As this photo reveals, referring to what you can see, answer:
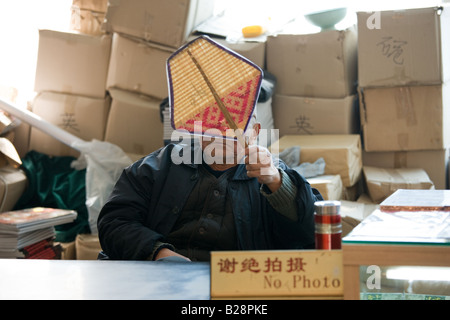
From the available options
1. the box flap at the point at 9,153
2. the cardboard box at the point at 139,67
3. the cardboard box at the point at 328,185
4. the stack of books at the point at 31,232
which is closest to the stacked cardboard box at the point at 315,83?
the cardboard box at the point at 328,185

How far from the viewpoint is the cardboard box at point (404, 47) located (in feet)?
8.80

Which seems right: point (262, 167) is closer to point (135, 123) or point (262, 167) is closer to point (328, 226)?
point (328, 226)

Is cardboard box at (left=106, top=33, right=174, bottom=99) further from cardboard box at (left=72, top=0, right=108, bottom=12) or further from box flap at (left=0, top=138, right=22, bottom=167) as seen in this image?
box flap at (left=0, top=138, right=22, bottom=167)

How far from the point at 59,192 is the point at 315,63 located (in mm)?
1626

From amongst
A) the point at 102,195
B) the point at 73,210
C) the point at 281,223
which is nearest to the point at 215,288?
the point at 281,223

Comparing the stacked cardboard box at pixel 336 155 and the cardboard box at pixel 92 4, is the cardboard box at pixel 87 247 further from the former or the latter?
the cardboard box at pixel 92 4

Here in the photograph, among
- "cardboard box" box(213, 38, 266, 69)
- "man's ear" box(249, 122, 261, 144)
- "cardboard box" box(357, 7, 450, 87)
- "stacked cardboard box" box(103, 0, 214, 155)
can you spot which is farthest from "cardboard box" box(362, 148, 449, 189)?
"man's ear" box(249, 122, 261, 144)

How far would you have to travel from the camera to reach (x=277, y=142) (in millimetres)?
2793

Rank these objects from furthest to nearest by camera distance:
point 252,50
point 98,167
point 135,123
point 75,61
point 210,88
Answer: point 75,61 < point 135,123 < point 252,50 < point 98,167 < point 210,88

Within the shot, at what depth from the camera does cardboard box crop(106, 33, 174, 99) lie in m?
3.05

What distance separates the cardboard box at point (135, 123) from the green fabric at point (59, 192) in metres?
0.32

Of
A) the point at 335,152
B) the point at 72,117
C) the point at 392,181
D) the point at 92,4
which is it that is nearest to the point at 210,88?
the point at 335,152

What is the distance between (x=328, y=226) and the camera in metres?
0.82

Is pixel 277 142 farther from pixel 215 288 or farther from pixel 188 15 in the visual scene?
pixel 215 288
